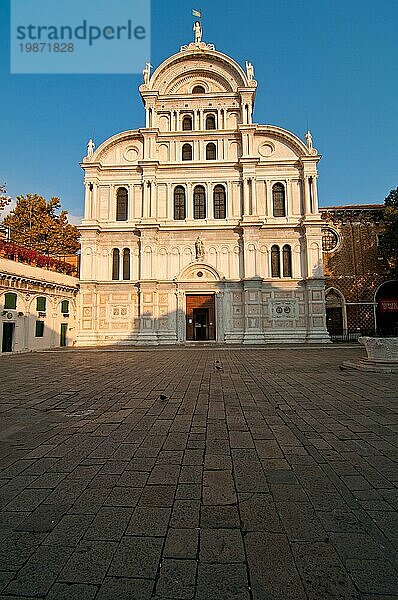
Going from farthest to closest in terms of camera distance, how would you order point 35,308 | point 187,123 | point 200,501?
1. point 187,123
2. point 35,308
3. point 200,501

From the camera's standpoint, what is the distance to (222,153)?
28.4 m

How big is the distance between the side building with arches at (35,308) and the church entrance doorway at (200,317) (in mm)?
8866

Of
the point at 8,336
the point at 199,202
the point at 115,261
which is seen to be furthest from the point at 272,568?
the point at 199,202

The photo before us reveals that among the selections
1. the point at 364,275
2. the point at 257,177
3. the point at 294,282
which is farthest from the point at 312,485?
the point at 364,275

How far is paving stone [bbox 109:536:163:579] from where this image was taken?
86.1 inches

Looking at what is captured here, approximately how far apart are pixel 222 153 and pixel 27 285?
58.2 feet

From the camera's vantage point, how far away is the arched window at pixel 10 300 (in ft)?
67.0

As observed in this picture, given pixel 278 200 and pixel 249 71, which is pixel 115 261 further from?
pixel 249 71

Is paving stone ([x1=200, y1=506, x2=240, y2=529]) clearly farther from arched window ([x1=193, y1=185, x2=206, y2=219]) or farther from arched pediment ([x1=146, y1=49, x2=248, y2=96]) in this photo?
arched pediment ([x1=146, y1=49, x2=248, y2=96])

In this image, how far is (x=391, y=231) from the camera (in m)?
29.5

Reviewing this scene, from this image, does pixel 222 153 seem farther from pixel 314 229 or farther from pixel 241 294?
pixel 241 294

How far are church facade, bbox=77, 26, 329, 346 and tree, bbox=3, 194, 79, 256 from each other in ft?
21.7

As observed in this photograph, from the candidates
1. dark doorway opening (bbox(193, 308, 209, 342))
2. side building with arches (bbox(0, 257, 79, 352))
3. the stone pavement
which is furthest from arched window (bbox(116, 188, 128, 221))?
the stone pavement

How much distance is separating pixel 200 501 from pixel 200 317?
24.2 m
